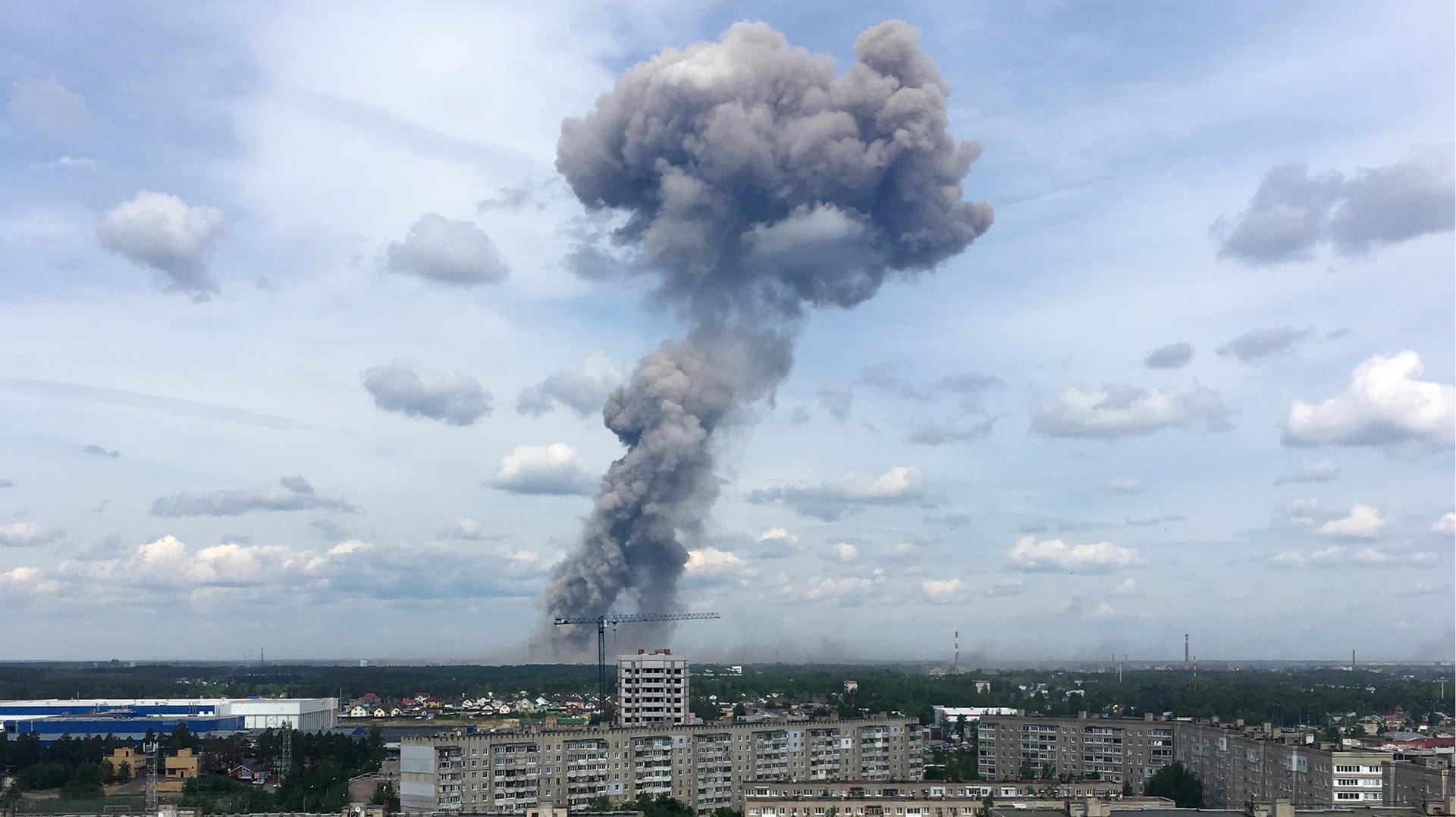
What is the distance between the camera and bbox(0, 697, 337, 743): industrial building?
76438 mm

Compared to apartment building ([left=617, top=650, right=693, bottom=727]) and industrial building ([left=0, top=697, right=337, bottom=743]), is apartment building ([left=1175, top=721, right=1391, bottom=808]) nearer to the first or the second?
apartment building ([left=617, top=650, right=693, bottom=727])

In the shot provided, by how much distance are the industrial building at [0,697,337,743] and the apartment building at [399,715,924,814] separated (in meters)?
36.1

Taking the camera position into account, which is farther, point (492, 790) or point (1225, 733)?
point (1225, 733)

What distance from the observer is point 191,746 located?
63.8 metres

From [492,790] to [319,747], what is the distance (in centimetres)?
2232

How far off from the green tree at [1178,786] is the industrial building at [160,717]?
45.6 m

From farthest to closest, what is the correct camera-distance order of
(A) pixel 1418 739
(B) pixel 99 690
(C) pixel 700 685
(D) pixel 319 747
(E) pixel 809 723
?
(B) pixel 99 690
(C) pixel 700 685
(D) pixel 319 747
(A) pixel 1418 739
(E) pixel 809 723

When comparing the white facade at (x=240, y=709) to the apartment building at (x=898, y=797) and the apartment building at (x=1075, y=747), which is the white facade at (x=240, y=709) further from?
the apartment building at (x=898, y=797)

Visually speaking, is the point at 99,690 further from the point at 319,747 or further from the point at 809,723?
the point at 809,723

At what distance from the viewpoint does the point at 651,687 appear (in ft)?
177

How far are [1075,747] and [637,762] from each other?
17090 mm

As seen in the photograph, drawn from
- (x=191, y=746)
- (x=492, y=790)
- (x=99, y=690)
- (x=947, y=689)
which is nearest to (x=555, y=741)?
(x=492, y=790)

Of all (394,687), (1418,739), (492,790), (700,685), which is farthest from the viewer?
(394,687)

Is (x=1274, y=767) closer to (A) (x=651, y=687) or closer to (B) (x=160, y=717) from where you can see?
(A) (x=651, y=687)
